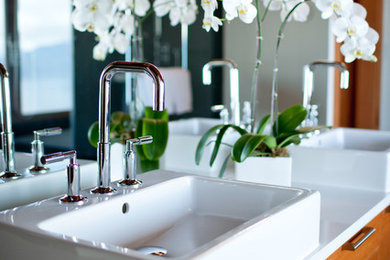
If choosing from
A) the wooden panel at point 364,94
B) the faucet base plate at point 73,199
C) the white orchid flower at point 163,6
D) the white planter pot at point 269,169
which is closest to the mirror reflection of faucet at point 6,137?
the faucet base plate at point 73,199

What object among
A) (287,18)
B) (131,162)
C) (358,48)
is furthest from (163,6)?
(131,162)

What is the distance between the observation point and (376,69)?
107 inches

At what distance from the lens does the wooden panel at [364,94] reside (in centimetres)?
267

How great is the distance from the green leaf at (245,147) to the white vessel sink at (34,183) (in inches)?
13.9

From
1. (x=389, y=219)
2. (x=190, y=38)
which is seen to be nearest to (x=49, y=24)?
(x=190, y=38)

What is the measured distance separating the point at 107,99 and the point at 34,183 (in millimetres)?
236

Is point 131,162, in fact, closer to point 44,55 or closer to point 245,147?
point 245,147

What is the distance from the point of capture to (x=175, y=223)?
43.9 inches

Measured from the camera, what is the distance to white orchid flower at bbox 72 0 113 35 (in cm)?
145

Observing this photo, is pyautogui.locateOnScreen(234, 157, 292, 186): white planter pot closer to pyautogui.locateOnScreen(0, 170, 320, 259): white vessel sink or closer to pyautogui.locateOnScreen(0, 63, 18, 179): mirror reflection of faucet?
pyautogui.locateOnScreen(0, 170, 320, 259): white vessel sink

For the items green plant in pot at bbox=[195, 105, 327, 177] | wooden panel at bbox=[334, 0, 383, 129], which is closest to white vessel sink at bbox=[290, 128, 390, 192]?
green plant in pot at bbox=[195, 105, 327, 177]

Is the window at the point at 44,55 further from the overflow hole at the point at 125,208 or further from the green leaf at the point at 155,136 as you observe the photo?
the overflow hole at the point at 125,208

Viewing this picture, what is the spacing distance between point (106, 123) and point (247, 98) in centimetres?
163

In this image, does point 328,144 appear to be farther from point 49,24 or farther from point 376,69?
point 49,24
